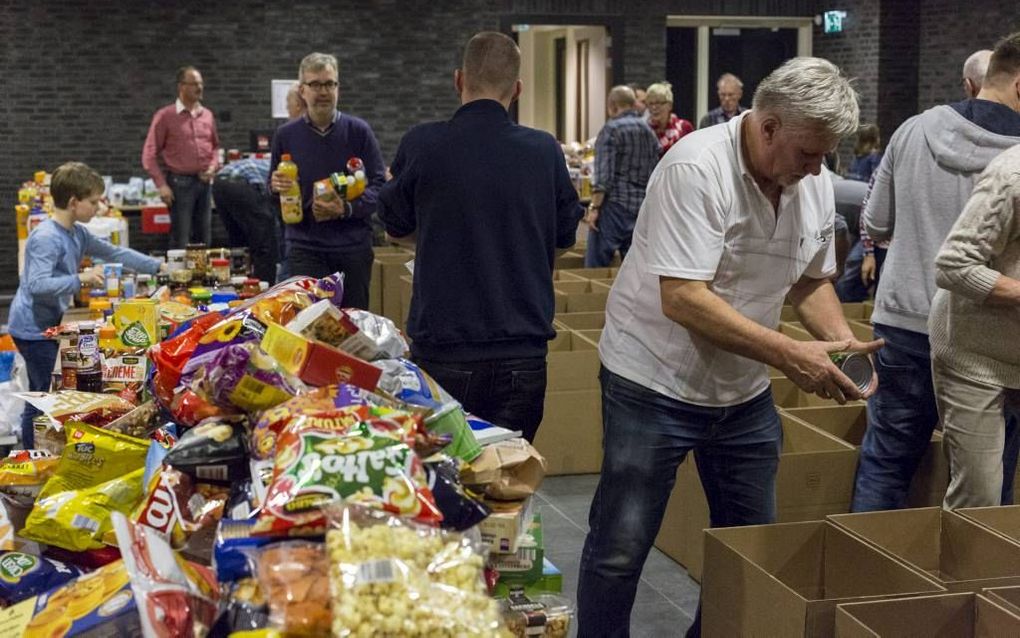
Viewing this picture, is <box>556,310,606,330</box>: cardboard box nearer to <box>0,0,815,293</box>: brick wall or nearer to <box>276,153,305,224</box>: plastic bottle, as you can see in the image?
<box>276,153,305,224</box>: plastic bottle

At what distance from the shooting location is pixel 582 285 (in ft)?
22.2

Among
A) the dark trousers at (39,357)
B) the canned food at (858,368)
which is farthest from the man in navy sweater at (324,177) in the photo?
the canned food at (858,368)

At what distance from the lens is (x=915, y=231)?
3.57 metres

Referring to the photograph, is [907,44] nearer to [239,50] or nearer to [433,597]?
[239,50]

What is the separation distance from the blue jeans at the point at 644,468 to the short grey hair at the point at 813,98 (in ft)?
2.13

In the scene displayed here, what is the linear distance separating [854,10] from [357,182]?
33.3ft

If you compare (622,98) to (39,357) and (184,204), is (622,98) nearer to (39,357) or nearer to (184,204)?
(184,204)

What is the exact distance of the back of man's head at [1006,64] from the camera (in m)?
3.41

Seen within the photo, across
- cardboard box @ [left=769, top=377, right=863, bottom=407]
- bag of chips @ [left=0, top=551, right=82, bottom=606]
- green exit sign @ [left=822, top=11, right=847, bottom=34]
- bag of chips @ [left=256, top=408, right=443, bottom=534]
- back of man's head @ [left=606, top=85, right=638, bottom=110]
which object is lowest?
cardboard box @ [left=769, top=377, right=863, bottom=407]

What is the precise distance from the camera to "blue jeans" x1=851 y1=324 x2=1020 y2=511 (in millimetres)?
3576

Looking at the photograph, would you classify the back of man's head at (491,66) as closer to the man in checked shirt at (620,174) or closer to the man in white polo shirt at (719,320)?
the man in white polo shirt at (719,320)

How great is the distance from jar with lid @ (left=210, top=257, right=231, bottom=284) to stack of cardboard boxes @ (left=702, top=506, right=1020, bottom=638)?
2812 millimetres

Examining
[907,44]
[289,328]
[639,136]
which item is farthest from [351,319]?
[907,44]

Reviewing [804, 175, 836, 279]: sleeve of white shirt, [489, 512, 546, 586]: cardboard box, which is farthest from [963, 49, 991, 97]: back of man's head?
[489, 512, 546, 586]: cardboard box
